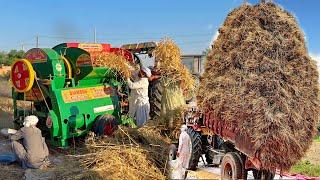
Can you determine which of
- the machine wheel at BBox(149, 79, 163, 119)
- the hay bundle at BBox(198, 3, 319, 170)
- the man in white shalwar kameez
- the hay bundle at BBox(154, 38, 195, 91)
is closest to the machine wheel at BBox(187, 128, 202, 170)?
the man in white shalwar kameez

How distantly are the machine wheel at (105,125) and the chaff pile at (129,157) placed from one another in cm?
112

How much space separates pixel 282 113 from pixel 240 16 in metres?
1.80

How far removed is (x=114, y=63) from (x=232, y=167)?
4923mm

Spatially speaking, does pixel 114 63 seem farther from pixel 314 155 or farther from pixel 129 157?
pixel 314 155

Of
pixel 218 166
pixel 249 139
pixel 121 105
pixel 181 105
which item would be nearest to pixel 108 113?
pixel 121 105

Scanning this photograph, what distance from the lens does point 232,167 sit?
638cm

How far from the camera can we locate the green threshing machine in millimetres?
9352

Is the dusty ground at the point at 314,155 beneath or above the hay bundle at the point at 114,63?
beneath

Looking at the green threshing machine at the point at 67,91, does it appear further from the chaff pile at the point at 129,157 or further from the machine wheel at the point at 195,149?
the machine wheel at the point at 195,149

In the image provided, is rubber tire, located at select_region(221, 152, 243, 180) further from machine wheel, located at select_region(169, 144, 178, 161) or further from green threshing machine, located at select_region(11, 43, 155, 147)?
green threshing machine, located at select_region(11, 43, 155, 147)

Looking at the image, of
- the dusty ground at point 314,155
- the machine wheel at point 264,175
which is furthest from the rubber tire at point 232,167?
the dusty ground at point 314,155

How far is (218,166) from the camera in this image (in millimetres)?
8219

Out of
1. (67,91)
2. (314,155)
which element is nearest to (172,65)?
(67,91)

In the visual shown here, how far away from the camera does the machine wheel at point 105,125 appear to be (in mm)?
9625
